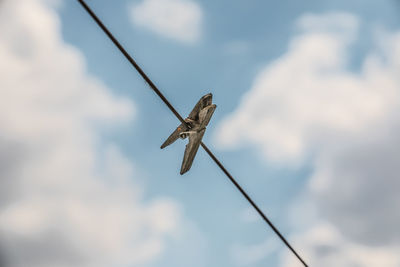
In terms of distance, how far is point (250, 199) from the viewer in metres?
10.0

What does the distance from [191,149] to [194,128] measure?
632 mm

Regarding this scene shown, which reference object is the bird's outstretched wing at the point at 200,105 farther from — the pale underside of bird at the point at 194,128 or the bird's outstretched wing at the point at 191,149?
the bird's outstretched wing at the point at 191,149

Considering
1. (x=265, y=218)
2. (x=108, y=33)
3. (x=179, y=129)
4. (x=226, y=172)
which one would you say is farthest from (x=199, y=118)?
(x=108, y=33)

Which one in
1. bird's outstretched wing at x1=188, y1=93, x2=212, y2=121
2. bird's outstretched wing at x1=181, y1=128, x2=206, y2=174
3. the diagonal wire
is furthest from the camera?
bird's outstretched wing at x1=188, y1=93, x2=212, y2=121

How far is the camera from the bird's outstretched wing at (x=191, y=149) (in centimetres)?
1193

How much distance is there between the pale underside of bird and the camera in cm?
1199

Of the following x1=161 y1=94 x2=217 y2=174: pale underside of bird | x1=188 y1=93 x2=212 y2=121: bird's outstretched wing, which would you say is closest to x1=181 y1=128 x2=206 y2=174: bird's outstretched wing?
x1=161 y1=94 x2=217 y2=174: pale underside of bird

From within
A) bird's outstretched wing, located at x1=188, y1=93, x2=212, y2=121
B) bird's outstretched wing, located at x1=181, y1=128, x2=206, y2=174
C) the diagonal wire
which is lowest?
the diagonal wire

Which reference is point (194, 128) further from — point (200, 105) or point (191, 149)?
point (200, 105)

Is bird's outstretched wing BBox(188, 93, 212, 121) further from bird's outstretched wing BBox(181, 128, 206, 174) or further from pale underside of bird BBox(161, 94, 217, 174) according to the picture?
bird's outstretched wing BBox(181, 128, 206, 174)

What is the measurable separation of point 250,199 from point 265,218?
60 centimetres

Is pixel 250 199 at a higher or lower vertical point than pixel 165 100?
lower

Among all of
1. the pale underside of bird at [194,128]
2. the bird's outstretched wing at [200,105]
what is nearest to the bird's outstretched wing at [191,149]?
the pale underside of bird at [194,128]

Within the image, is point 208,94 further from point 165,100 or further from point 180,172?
point 165,100
